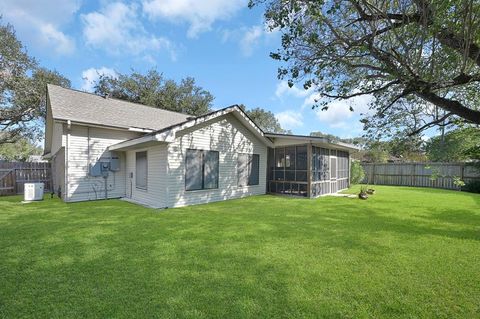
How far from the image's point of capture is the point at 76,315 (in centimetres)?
247

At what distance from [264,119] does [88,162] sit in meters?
29.1

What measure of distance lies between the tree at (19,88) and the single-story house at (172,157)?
6518mm

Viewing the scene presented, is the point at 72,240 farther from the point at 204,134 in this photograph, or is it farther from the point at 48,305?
the point at 204,134

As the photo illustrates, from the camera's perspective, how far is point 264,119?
36.8 metres

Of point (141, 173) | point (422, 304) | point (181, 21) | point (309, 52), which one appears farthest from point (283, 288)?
point (181, 21)

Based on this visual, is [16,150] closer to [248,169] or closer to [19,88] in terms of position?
[19,88]

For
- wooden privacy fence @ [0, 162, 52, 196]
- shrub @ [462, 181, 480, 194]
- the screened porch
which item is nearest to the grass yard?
the screened porch

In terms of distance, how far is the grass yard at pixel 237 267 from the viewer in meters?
2.65

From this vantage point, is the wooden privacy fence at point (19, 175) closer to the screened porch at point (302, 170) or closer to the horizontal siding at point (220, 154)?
the horizontal siding at point (220, 154)

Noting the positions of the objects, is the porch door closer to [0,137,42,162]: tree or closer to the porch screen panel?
the porch screen panel

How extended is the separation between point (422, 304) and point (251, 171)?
924 centimetres

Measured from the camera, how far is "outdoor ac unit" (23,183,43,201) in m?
10.1

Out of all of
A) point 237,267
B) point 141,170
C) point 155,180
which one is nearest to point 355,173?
point 155,180

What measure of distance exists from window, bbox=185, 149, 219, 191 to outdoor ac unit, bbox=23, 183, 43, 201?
6.81 m
